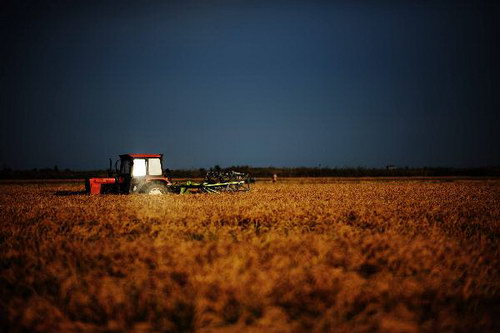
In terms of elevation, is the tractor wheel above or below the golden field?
above

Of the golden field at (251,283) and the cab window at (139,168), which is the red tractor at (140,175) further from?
the golden field at (251,283)

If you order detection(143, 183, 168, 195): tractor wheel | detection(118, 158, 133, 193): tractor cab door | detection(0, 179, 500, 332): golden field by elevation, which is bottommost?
detection(0, 179, 500, 332): golden field

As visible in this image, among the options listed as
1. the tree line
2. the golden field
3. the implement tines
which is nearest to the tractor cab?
the implement tines

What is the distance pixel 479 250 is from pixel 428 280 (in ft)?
6.38

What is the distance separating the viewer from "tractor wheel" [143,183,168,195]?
14258mm

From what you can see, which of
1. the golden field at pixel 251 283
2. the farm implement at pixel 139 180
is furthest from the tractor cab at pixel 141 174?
the golden field at pixel 251 283

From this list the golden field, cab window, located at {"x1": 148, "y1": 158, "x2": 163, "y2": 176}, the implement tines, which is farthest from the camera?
the implement tines

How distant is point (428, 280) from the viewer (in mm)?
4113

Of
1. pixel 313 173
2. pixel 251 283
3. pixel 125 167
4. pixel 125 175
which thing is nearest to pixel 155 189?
pixel 125 175

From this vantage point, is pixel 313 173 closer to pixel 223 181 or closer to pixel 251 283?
pixel 223 181

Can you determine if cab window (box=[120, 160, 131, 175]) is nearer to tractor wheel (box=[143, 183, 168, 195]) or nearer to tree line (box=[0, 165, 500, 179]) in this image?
tractor wheel (box=[143, 183, 168, 195])

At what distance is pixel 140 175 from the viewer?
14586mm

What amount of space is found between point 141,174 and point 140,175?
7 centimetres

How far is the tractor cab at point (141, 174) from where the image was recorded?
14336 mm
